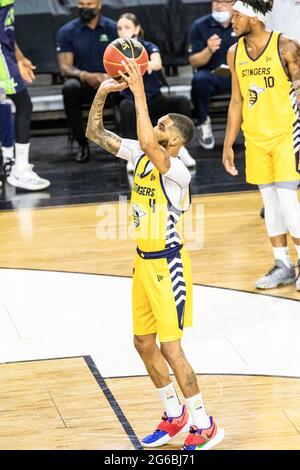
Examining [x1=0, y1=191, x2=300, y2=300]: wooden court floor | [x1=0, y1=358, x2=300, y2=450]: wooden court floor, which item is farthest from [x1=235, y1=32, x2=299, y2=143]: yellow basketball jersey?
[x1=0, y1=358, x2=300, y2=450]: wooden court floor

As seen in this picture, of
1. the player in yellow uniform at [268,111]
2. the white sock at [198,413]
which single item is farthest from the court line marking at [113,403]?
the player in yellow uniform at [268,111]

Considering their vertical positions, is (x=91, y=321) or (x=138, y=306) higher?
(x=138, y=306)

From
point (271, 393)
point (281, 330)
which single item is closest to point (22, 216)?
point (281, 330)

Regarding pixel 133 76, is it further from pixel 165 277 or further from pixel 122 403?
pixel 122 403

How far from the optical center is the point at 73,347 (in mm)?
6145

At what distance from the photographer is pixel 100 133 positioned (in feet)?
16.8

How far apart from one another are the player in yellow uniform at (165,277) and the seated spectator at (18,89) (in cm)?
512

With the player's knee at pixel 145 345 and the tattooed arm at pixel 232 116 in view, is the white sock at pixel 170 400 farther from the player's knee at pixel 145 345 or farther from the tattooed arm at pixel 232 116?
the tattooed arm at pixel 232 116

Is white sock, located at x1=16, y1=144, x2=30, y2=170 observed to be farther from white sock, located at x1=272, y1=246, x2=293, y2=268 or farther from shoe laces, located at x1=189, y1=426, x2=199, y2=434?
shoe laces, located at x1=189, y1=426, x2=199, y2=434

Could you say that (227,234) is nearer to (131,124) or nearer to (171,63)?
(131,124)

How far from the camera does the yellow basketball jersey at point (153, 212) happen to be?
15.9 ft

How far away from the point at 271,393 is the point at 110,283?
7.14 feet

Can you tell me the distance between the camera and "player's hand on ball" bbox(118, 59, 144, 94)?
15.2 feet

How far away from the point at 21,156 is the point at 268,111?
3757mm
